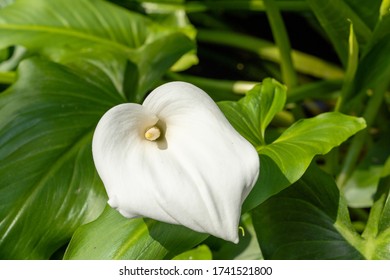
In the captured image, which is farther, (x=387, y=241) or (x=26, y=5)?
(x=26, y=5)

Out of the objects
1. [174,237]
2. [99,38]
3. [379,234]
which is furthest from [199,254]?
[99,38]

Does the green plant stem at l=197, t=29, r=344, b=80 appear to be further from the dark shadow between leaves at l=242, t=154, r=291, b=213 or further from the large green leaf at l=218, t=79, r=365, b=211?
the dark shadow between leaves at l=242, t=154, r=291, b=213

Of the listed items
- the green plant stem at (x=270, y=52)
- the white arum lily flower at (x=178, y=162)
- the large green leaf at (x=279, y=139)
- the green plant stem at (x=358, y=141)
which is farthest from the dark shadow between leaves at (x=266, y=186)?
the green plant stem at (x=270, y=52)

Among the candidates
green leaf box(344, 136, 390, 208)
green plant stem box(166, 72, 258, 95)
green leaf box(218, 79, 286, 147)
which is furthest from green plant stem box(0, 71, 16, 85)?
green leaf box(344, 136, 390, 208)

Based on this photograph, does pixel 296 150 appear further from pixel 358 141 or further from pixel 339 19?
pixel 358 141

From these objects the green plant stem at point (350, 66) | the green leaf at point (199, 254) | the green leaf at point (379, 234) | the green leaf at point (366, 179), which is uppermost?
the green plant stem at point (350, 66)

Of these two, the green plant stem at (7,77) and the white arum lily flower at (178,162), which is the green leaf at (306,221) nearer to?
the white arum lily flower at (178,162)
